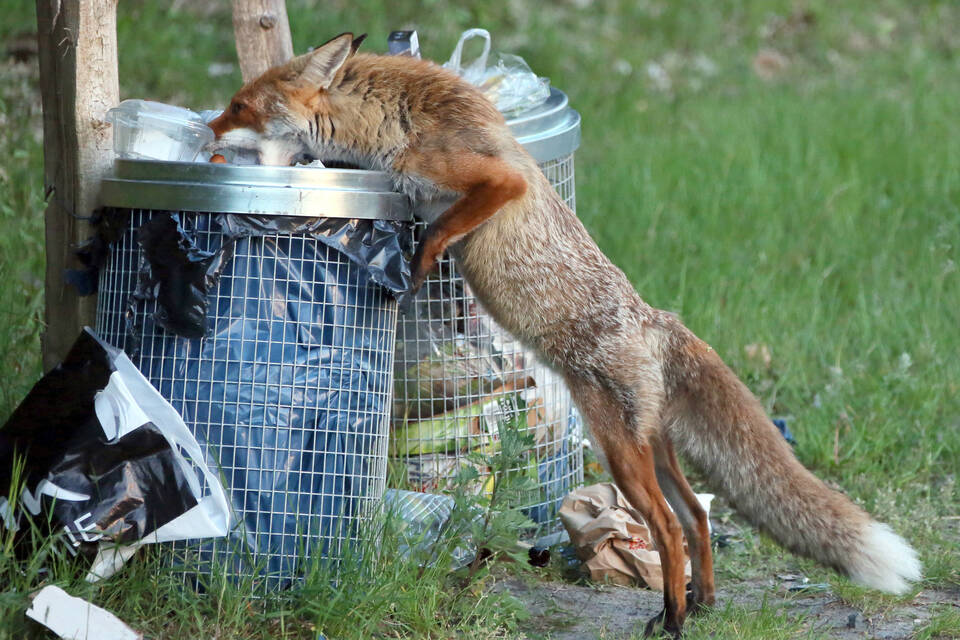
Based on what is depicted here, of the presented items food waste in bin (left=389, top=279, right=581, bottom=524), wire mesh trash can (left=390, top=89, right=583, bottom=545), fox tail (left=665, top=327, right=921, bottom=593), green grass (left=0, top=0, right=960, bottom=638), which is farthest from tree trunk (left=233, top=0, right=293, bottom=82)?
fox tail (left=665, top=327, right=921, bottom=593)

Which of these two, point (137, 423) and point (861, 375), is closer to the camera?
point (137, 423)

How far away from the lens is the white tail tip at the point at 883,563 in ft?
10.4

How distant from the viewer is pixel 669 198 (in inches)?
285

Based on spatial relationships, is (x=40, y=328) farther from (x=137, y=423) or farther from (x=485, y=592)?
(x=485, y=592)

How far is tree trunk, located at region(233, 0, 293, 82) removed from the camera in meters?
4.21

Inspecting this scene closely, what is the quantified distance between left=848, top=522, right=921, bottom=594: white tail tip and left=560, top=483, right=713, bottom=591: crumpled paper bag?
0.72m

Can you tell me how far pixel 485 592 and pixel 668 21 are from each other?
8767mm

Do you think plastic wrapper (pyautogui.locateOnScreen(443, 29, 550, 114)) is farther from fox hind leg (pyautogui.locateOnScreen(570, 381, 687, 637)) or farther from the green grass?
the green grass

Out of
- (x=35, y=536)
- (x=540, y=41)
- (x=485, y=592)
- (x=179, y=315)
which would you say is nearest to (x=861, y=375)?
(x=485, y=592)

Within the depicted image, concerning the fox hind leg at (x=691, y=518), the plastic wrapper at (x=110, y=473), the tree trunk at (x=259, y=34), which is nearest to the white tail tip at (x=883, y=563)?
the fox hind leg at (x=691, y=518)

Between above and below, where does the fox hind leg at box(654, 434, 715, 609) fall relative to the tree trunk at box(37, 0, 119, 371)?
below

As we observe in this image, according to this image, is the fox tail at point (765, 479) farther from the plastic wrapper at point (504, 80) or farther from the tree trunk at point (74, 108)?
the tree trunk at point (74, 108)

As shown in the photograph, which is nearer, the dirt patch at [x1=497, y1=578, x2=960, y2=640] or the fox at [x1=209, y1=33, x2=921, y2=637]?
the fox at [x1=209, y1=33, x2=921, y2=637]

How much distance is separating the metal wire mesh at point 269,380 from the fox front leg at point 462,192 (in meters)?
0.24
